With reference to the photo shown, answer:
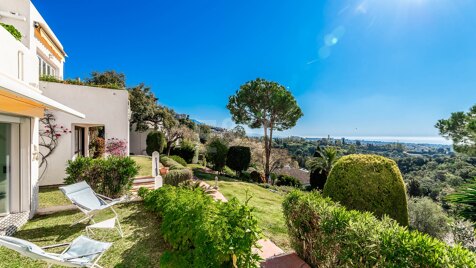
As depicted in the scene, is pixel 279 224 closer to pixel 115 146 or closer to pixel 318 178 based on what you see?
pixel 115 146

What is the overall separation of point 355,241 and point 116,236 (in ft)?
19.3

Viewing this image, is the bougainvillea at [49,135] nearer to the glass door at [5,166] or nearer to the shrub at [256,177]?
the glass door at [5,166]

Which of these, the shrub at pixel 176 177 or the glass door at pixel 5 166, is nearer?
the glass door at pixel 5 166

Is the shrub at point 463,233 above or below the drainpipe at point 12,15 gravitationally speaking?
below

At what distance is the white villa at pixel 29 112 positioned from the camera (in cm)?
665

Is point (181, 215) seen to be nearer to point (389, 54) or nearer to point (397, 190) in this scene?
point (397, 190)

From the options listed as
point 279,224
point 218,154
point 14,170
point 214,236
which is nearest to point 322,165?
point 218,154

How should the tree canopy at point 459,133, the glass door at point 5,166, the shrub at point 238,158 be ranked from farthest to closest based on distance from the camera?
the shrub at point 238,158, the tree canopy at point 459,133, the glass door at point 5,166

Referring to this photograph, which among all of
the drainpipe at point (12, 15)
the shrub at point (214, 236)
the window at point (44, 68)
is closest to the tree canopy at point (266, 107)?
the window at point (44, 68)

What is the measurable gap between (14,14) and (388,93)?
99.5 feet

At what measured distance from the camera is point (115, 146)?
14805 mm

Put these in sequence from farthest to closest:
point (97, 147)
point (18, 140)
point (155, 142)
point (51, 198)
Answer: point (155, 142), point (97, 147), point (51, 198), point (18, 140)

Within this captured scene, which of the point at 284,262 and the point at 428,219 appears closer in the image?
the point at 284,262

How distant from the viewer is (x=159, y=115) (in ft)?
113
